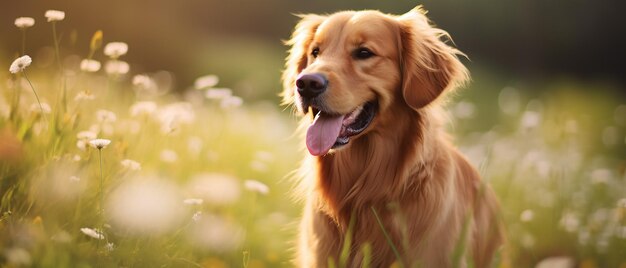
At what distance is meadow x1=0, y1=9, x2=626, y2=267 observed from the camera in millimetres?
2533

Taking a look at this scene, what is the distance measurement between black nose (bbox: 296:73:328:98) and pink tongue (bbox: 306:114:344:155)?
147 mm

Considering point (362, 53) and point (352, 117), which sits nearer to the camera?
point (352, 117)

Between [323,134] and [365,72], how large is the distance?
37cm

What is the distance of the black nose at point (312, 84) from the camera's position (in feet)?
9.22

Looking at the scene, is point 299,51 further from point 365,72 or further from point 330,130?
point 330,130

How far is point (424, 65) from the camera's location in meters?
3.10

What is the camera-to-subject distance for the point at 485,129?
823 cm

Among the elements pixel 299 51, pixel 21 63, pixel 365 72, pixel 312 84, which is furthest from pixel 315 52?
pixel 21 63

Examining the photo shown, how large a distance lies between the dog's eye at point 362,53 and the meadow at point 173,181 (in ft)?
1.95

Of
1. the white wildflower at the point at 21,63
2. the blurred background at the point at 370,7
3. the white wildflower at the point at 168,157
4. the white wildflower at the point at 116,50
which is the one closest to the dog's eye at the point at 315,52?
the white wildflower at the point at 116,50

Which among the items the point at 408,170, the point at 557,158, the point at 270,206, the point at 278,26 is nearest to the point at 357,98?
the point at 408,170

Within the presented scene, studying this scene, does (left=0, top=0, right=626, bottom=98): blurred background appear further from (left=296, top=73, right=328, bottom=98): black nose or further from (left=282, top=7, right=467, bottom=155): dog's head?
(left=296, top=73, right=328, bottom=98): black nose

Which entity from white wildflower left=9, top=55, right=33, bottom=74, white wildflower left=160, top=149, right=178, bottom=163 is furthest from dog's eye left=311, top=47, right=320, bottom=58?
white wildflower left=9, top=55, right=33, bottom=74

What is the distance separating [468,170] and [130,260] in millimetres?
1759
